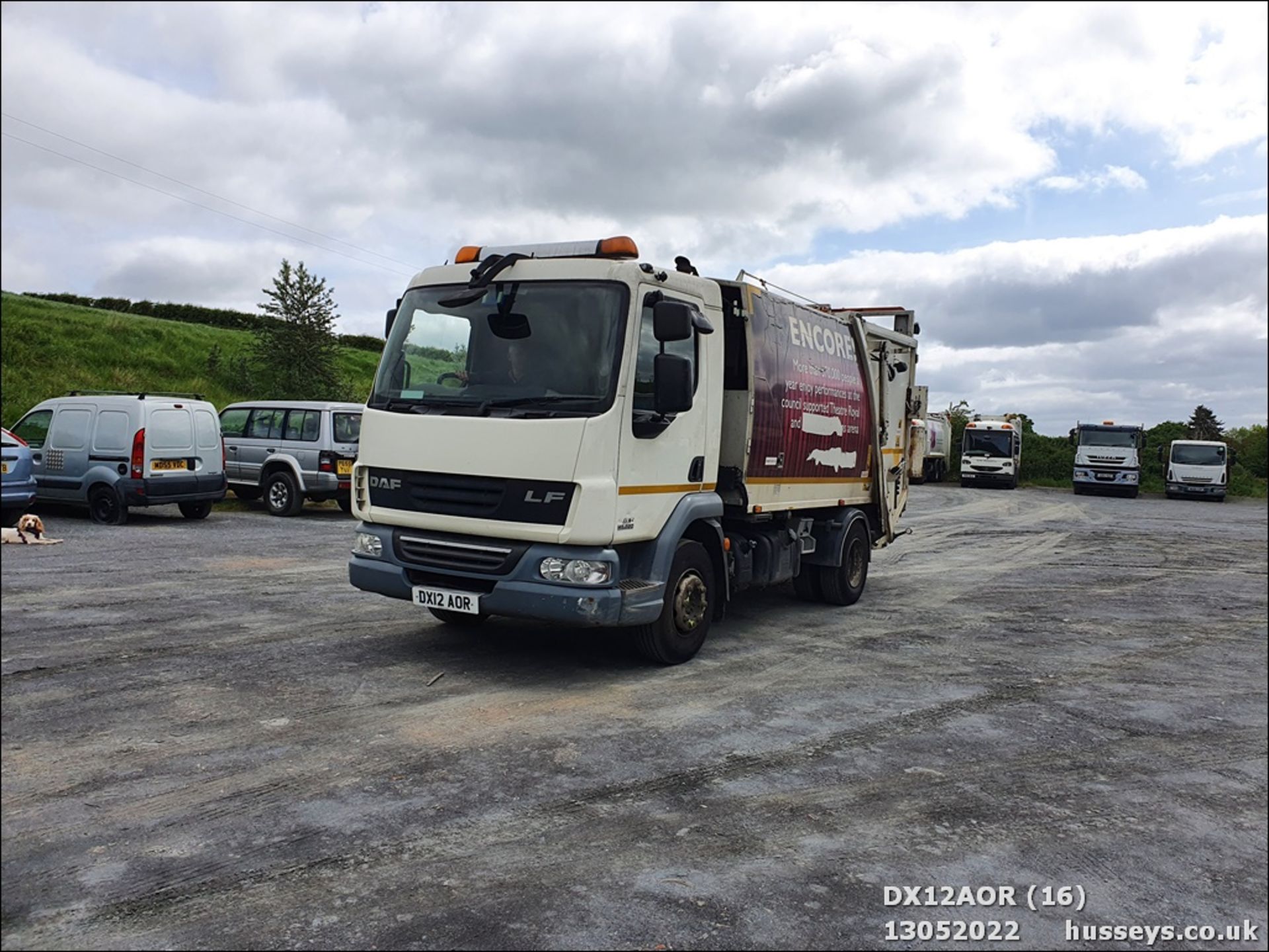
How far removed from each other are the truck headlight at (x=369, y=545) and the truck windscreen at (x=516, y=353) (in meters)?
0.97

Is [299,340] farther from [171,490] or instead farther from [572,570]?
Answer: [572,570]

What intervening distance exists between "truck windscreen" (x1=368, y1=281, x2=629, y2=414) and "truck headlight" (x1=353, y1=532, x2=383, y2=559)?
3.17 feet

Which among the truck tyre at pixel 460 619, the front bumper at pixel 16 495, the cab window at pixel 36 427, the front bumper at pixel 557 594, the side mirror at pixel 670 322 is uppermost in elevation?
the side mirror at pixel 670 322

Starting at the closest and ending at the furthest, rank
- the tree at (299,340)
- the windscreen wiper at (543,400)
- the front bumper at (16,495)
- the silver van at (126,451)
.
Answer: the front bumper at (16,495) < the windscreen wiper at (543,400) < the silver van at (126,451) < the tree at (299,340)

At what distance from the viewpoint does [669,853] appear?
3973 mm

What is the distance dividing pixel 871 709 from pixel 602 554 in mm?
2033

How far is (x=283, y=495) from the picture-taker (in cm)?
1741

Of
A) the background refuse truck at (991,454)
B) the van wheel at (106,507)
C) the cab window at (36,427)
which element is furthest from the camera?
the background refuse truck at (991,454)

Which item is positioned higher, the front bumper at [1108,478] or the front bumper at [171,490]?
the front bumper at [1108,478]

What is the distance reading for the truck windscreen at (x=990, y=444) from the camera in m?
38.4

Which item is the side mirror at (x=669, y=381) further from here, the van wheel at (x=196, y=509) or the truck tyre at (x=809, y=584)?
the van wheel at (x=196, y=509)

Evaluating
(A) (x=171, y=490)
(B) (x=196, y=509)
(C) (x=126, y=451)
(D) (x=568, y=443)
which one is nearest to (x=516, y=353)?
(D) (x=568, y=443)

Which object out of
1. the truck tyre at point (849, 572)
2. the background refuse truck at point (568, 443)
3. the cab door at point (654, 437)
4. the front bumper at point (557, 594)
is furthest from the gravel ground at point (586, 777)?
the cab door at point (654, 437)

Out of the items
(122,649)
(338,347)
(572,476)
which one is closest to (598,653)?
(572,476)
